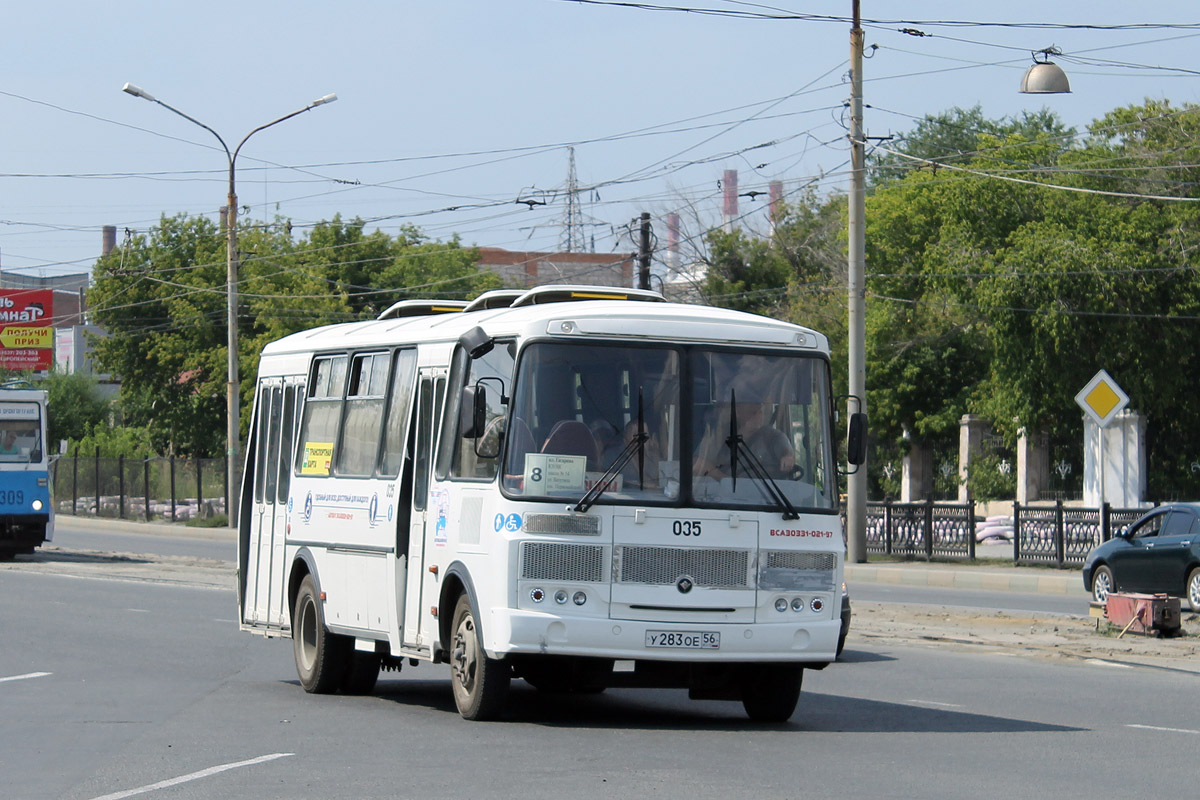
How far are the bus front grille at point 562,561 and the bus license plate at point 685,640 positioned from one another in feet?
1.55

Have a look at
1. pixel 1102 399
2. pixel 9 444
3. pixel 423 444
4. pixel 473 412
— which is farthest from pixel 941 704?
pixel 9 444

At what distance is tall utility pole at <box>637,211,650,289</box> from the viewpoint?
141ft

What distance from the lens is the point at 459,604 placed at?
10750mm

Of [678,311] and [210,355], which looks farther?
[210,355]

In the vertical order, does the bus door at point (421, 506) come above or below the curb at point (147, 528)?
above

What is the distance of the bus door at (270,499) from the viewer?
1396 centimetres

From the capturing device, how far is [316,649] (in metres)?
12.9

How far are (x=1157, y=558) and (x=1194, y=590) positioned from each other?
0.83 m

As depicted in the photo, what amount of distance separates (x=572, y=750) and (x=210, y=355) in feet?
192

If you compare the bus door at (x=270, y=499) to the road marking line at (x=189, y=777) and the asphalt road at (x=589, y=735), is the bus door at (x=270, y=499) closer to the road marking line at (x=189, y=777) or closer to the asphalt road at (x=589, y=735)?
the asphalt road at (x=589, y=735)

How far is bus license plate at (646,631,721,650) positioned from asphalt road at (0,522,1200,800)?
53 cm

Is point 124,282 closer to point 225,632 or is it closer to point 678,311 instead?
point 225,632

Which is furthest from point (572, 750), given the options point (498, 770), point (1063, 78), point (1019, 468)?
point (1019, 468)

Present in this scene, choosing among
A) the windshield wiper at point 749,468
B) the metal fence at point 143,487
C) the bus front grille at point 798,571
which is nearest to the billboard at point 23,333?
the metal fence at point 143,487
